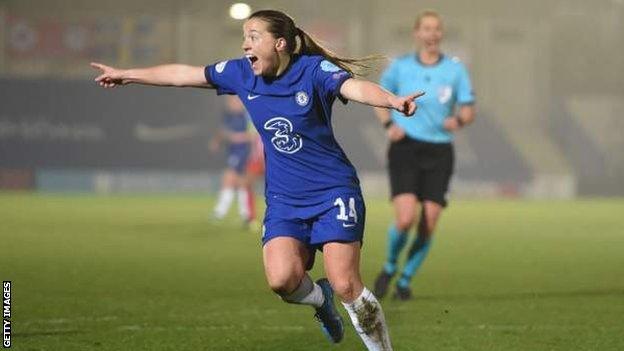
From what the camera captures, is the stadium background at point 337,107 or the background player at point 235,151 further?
the stadium background at point 337,107

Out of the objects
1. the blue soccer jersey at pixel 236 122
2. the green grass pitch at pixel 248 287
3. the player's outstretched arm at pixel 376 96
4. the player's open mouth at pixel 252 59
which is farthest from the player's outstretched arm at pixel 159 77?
the blue soccer jersey at pixel 236 122

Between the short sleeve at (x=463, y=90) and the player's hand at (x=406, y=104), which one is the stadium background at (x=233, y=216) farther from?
the player's hand at (x=406, y=104)

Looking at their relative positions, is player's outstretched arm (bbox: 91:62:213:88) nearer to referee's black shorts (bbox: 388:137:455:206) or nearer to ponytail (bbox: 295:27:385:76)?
ponytail (bbox: 295:27:385:76)

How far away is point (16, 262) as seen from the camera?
1456cm

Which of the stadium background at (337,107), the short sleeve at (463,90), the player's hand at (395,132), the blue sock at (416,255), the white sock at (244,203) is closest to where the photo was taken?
the player's hand at (395,132)

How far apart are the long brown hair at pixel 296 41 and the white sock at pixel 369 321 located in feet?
3.86

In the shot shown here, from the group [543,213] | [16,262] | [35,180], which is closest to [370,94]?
[16,262]

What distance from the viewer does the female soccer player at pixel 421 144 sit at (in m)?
11.7

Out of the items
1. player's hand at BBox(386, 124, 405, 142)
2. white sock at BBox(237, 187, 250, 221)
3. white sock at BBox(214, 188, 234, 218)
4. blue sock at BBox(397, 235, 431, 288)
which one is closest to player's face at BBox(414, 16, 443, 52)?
player's hand at BBox(386, 124, 405, 142)

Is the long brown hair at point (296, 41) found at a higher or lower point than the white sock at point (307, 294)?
higher

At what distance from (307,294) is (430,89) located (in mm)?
4210

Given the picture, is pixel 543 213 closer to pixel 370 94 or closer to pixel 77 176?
pixel 77 176

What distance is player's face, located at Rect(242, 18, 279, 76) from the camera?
7.45 m

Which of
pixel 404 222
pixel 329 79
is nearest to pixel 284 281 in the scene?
pixel 329 79
